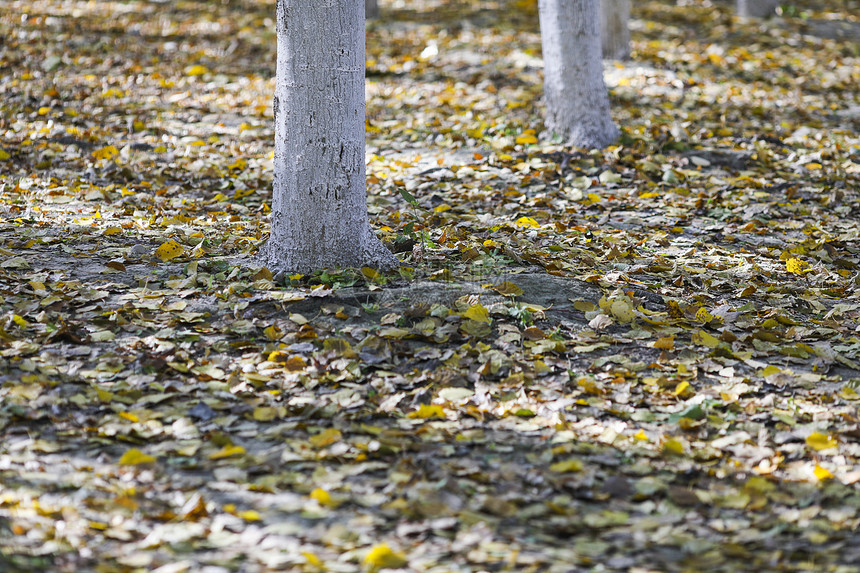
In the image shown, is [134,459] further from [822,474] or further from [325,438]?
[822,474]

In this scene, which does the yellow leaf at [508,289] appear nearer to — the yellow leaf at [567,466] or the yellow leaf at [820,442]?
the yellow leaf at [567,466]

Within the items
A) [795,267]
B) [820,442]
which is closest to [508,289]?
[820,442]

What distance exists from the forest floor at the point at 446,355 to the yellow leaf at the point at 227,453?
0.01 meters

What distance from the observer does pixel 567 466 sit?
2689mm

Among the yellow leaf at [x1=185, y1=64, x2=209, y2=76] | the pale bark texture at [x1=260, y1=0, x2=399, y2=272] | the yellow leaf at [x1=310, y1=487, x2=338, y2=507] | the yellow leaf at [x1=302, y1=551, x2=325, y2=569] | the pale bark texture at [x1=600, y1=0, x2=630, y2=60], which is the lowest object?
the yellow leaf at [x1=302, y1=551, x2=325, y2=569]

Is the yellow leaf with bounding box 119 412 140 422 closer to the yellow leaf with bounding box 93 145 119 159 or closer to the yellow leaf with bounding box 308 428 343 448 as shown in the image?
the yellow leaf with bounding box 308 428 343 448

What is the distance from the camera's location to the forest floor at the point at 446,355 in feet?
7.77

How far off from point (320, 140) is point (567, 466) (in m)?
1.99

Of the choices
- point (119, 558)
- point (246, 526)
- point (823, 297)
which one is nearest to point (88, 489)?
point (119, 558)

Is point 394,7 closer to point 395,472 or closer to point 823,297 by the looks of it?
point 823,297

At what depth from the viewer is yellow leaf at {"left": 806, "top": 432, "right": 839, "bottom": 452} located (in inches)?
111

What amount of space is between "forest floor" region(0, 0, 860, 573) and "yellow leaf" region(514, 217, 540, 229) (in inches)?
0.7

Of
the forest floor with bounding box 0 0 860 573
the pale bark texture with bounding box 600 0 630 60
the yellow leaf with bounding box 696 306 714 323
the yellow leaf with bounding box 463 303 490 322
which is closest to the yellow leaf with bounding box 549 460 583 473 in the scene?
the forest floor with bounding box 0 0 860 573

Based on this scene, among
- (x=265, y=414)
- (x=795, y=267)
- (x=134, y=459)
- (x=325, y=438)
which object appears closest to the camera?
(x=134, y=459)
